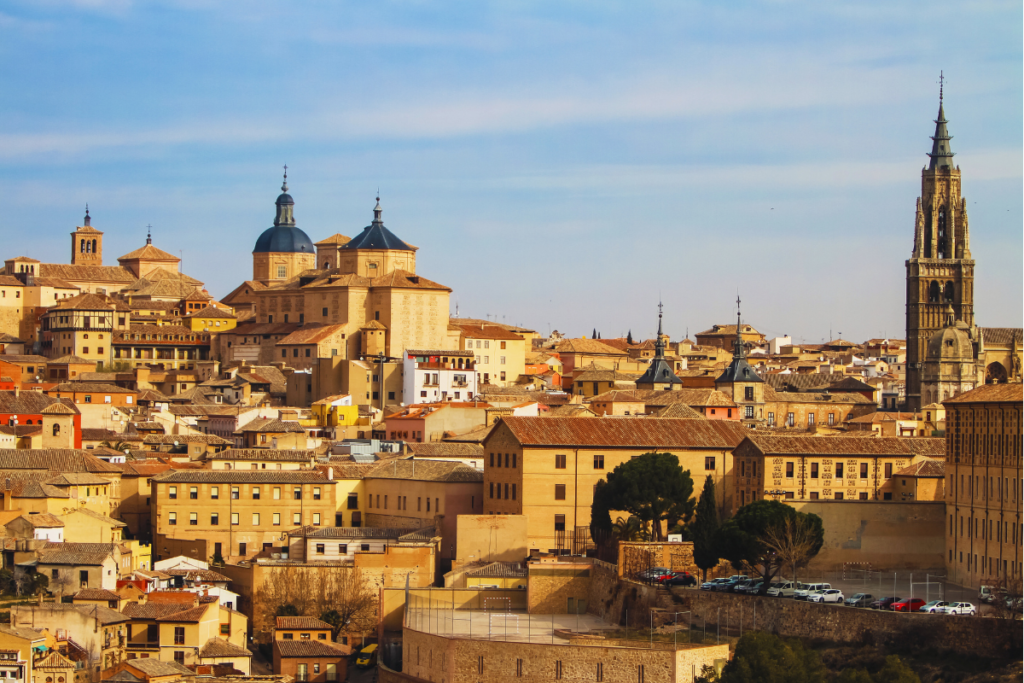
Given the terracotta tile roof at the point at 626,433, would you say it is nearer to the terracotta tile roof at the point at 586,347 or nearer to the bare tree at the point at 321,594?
the bare tree at the point at 321,594

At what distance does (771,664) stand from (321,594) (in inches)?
805

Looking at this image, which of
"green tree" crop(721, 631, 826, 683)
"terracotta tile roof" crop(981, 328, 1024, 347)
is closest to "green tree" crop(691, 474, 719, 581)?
"green tree" crop(721, 631, 826, 683)

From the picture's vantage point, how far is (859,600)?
49.2 metres

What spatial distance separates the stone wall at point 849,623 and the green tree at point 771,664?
186 cm

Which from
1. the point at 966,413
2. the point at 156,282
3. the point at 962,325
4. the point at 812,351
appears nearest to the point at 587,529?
the point at 966,413

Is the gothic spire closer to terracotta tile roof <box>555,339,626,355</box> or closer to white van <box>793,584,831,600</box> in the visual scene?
terracotta tile roof <box>555,339,626,355</box>

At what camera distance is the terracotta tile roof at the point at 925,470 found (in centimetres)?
6222

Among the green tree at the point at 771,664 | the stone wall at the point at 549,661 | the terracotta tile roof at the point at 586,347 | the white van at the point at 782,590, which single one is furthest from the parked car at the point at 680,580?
the terracotta tile roof at the point at 586,347

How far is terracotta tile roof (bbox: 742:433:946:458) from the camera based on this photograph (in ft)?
206

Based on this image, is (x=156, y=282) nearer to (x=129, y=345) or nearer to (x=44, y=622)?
(x=129, y=345)

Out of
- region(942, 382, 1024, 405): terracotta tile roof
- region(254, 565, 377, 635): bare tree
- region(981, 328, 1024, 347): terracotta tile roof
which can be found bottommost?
region(254, 565, 377, 635): bare tree

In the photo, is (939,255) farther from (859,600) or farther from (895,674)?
(895,674)

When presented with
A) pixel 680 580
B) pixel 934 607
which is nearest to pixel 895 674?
pixel 934 607

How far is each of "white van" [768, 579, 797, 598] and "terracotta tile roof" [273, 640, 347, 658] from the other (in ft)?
42.7
